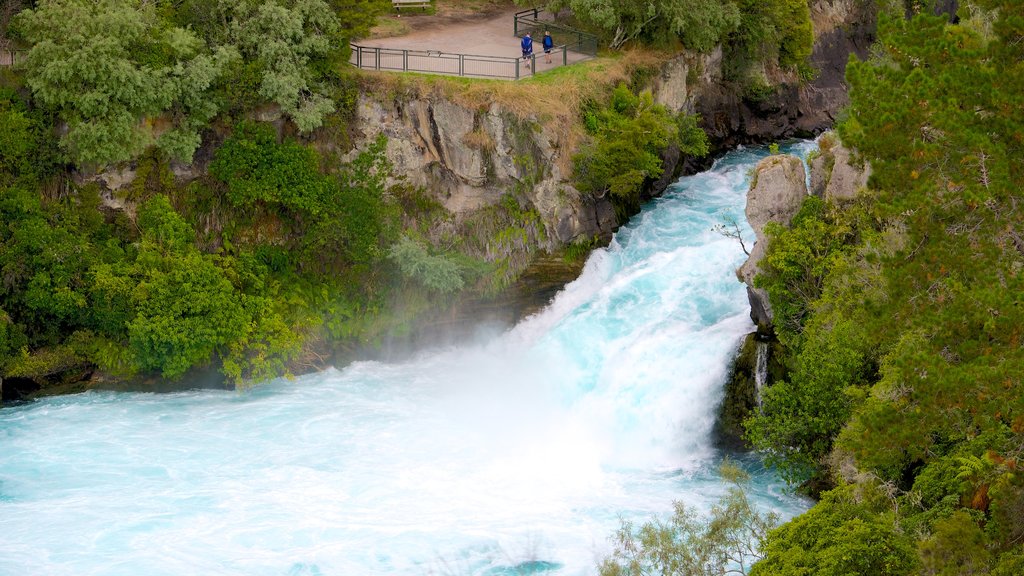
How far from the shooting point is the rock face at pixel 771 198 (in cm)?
3650

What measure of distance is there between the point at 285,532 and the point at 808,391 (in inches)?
533

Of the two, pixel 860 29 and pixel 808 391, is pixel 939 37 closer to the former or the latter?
pixel 808 391

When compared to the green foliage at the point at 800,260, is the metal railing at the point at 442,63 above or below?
above

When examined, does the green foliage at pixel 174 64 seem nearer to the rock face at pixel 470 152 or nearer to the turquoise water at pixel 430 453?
the rock face at pixel 470 152

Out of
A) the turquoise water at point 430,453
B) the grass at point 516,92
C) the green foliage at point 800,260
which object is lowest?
the turquoise water at point 430,453

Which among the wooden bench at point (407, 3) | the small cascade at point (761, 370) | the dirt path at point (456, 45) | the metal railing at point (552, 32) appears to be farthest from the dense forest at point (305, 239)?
the wooden bench at point (407, 3)

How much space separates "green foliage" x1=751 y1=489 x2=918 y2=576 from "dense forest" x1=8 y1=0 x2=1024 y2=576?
6cm

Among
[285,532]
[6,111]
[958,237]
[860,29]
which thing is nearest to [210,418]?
[285,532]

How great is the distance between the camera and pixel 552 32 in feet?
163

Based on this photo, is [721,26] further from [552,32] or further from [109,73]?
[109,73]

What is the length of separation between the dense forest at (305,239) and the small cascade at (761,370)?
79 centimetres

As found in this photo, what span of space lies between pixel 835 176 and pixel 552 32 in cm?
Result: 1685

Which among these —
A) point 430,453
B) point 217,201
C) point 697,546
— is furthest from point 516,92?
point 697,546

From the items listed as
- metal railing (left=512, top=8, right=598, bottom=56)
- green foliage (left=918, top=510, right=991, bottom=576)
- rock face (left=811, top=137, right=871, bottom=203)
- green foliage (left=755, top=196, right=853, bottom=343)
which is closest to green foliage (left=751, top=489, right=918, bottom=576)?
green foliage (left=918, top=510, right=991, bottom=576)
